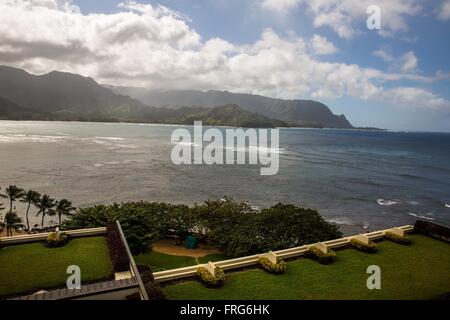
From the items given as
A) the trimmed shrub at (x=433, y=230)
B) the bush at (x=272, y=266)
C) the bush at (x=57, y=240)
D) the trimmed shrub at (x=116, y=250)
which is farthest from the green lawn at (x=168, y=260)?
the trimmed shrub at (x=433, y=230)

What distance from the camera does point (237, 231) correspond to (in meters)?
36.8

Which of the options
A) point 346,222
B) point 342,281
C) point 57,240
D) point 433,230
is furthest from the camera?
point 346,222

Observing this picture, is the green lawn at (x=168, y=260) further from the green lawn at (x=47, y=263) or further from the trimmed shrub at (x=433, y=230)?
the trimmed shrub at (x=433, y=230)

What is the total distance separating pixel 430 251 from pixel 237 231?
18064 mm

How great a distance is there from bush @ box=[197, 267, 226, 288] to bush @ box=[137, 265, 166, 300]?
2476 millimetres

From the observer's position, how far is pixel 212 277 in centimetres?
1816

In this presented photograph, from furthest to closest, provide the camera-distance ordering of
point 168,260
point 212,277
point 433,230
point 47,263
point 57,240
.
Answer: point 168,260 < point 433,230 < point 57,240 < point 47,263 < point 212,277

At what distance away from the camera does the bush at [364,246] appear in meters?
23.4

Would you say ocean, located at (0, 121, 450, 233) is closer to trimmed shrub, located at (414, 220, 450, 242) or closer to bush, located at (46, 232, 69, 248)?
trimmed shrub, located at (414, 220, 450, 242)

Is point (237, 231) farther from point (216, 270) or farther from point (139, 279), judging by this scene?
point (139, 279)

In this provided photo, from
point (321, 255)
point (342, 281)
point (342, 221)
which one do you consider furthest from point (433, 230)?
point (342, 221)

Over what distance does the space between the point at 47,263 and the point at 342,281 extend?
1695 centimetres

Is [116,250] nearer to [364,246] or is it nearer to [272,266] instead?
[272,266]

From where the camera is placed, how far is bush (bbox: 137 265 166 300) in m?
15.7
